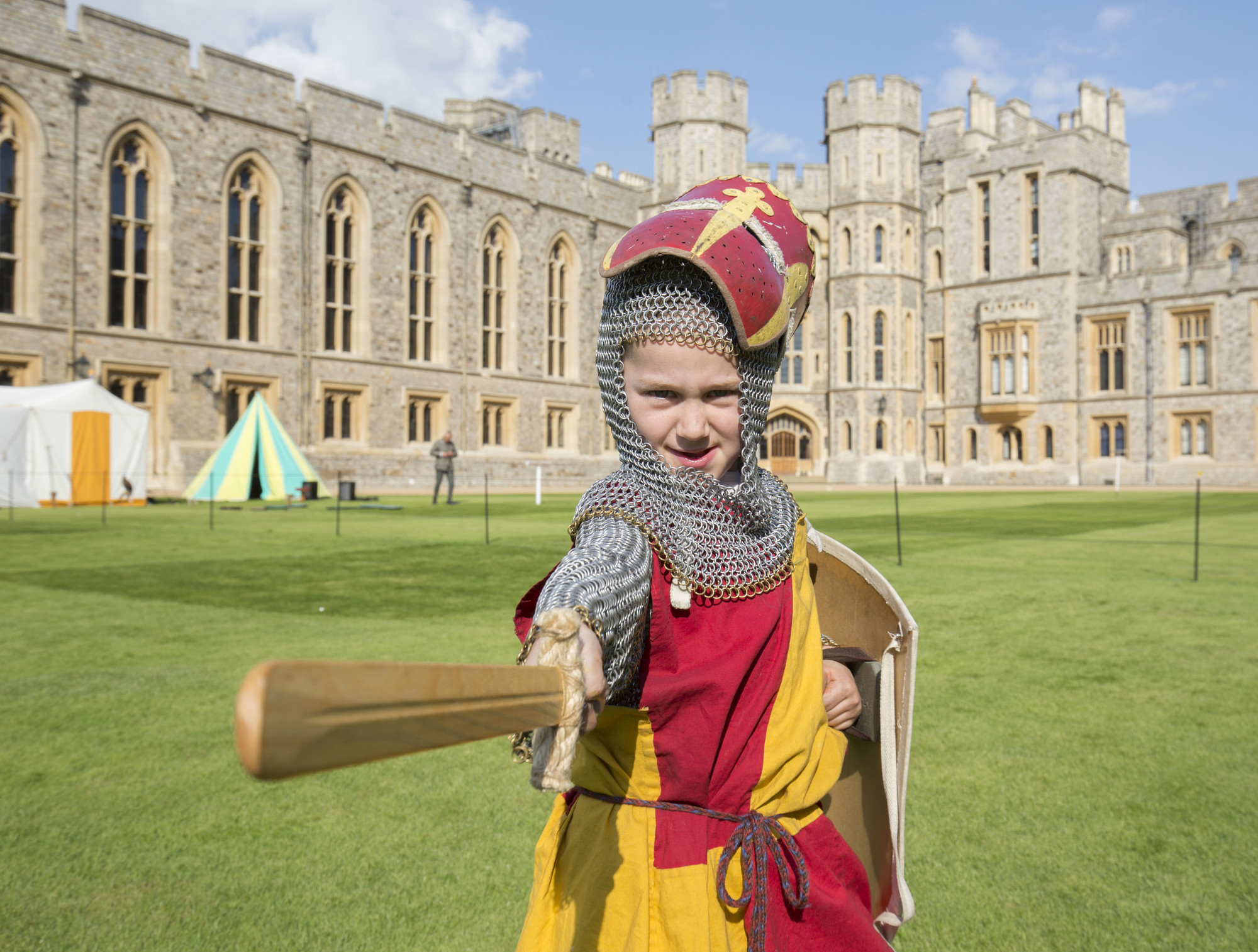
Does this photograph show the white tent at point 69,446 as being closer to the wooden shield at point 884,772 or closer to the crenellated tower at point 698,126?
the wooden shield at point 884,772

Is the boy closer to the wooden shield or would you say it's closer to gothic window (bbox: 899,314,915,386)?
the wooden shield

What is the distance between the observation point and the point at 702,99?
3628 cm

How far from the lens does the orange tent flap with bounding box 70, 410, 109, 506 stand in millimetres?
18078

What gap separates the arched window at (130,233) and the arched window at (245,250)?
2.03 m

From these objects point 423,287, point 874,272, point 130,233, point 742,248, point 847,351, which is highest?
point 874,272

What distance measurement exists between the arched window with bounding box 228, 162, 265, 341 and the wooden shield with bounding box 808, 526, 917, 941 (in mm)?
25663

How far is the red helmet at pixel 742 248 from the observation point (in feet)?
4.24

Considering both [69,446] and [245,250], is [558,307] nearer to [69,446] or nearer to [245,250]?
[245,250]

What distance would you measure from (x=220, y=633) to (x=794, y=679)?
5.05 m

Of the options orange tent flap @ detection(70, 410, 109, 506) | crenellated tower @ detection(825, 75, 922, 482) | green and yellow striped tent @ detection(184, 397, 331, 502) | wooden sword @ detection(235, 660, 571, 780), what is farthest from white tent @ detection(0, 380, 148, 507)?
crenellated tower @ detection(825, 75, 922, 482)

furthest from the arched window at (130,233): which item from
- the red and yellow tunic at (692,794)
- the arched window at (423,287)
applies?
the red and yellow tunic at (692,794)

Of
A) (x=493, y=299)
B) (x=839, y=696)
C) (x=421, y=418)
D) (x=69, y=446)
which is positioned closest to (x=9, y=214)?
(x=69, y=446)

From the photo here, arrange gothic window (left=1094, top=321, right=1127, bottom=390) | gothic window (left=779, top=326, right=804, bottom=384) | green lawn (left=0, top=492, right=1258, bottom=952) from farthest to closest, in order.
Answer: gothic window (left=779, top=326, right=804, bottom=384), gothic window (left=1094, top=321, right=1127, bottom=390), green lawn (left=0, top=492, right=1258, bottom=952)

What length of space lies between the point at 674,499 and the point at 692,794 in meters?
0.40
